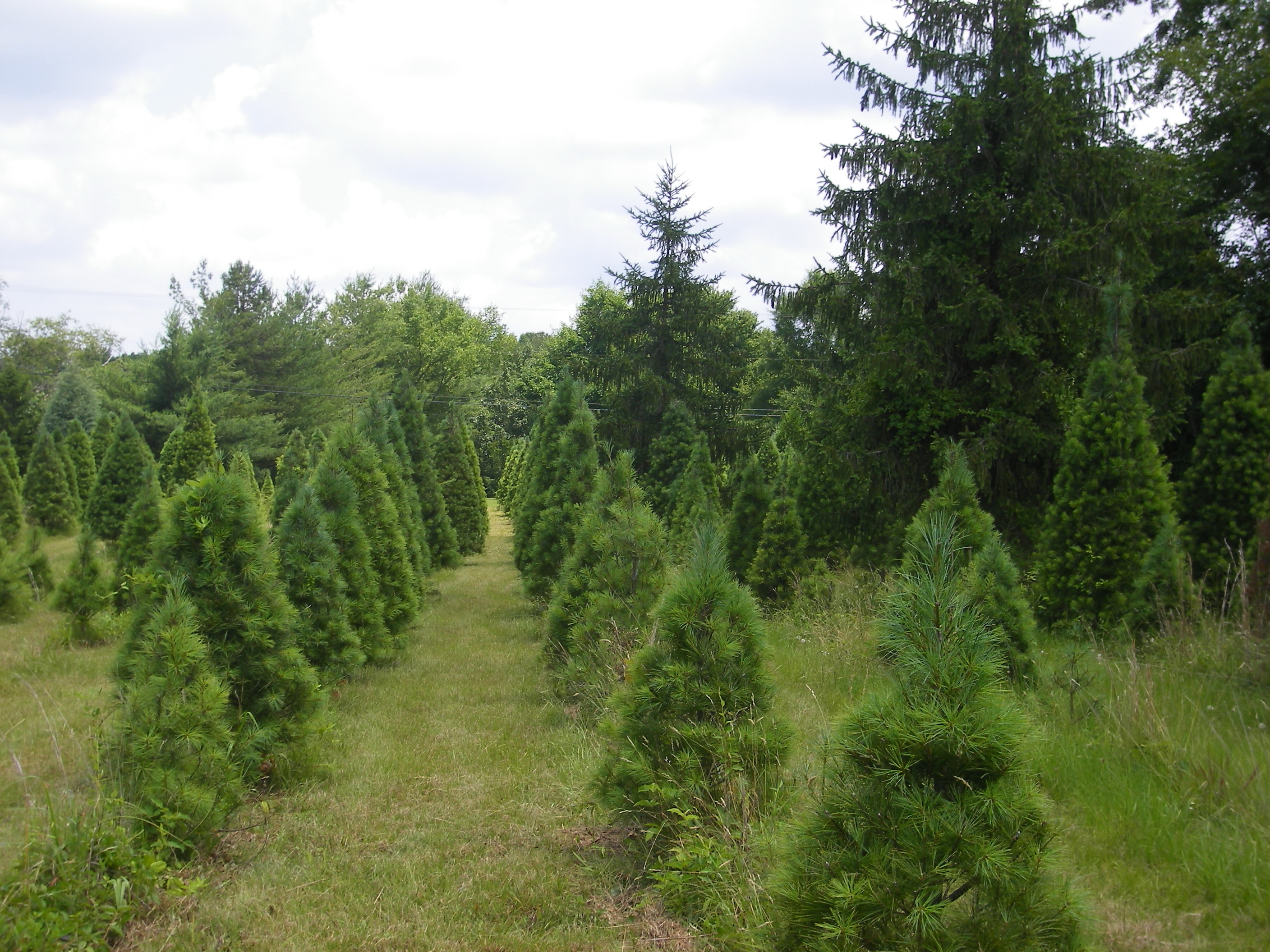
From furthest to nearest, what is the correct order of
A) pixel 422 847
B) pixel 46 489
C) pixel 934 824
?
pixel 46 489 → pixel 422 847 → pixel 934 824

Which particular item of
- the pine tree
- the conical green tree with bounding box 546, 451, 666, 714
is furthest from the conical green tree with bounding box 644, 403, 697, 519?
the pine tree

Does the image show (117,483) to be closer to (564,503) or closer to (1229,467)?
(564,503)

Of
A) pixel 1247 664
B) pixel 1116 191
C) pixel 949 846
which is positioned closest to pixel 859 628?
pixel 1247 664

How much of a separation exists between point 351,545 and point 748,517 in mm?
5651

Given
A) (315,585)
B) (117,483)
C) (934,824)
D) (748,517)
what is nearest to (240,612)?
(315,585)

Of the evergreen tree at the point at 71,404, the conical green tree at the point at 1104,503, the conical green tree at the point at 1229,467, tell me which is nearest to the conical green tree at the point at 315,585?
the conical green tree at the point at 1104,503

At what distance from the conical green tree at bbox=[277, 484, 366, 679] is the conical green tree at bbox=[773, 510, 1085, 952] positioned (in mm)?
6438

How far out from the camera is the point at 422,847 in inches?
195

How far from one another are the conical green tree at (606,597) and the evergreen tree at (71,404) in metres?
33.1

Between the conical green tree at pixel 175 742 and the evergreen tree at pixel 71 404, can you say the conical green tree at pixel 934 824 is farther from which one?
the evergreen tree at pixel 71 404

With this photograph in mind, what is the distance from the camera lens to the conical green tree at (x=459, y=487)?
2145 centimetres

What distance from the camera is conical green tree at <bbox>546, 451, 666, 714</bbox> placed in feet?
24.2

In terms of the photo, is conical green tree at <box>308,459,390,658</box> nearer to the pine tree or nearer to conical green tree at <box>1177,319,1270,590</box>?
the pine tree

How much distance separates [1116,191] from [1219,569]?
18.5 feet
